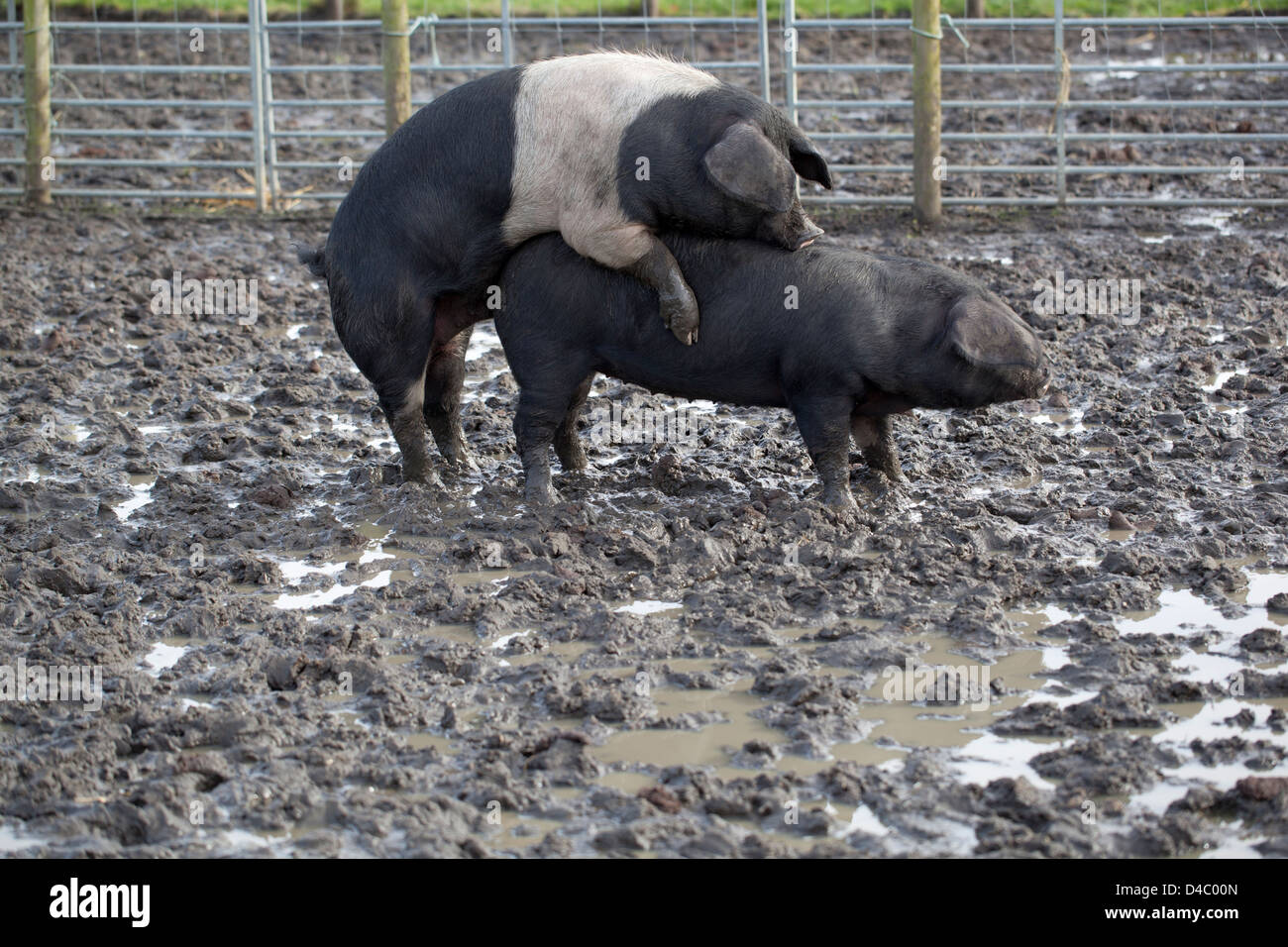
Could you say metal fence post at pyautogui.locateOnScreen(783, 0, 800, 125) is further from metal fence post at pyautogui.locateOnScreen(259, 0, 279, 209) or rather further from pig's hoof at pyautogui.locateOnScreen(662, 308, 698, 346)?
pig's hoof at pyautogui.locateOnScreen(662, 308, 698, 346)

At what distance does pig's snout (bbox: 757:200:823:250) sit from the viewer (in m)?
5.84

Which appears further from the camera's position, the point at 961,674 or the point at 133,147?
the point at 133,147

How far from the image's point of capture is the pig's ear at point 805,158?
5918 mm

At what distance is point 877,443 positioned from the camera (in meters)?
6.36

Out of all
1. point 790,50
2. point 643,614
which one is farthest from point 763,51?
point 643,614

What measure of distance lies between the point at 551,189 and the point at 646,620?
5.52 feet

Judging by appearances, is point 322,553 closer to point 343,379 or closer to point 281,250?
point 343,379

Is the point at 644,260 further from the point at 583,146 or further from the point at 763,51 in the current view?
the point at 763,51

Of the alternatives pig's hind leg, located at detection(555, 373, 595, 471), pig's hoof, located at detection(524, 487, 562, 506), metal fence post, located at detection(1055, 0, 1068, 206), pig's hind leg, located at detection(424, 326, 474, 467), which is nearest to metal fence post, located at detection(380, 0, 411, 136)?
metal fence post, located at detection(1055, 0, 1068, 206)

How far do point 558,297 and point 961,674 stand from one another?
7.23 feet

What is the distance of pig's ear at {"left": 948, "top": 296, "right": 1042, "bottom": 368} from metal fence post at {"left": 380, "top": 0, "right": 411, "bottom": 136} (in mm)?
5977

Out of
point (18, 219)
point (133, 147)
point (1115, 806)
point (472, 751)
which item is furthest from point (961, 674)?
point (133, 147)

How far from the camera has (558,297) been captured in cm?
602

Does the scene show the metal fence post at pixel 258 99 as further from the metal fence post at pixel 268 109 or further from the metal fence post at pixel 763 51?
the metal fence post at pixel 763 51
